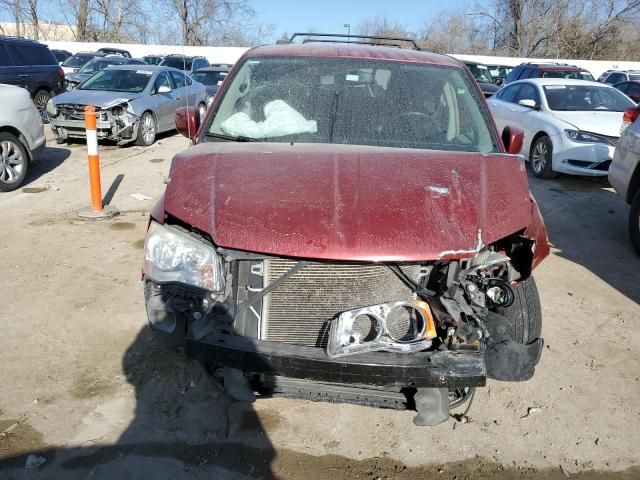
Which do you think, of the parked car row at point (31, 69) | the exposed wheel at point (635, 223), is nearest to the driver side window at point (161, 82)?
the parked car row at point (31, 69)

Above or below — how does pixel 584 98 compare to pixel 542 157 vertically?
above

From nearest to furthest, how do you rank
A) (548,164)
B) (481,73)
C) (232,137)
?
(232,137)
(548,164)
(481,73)

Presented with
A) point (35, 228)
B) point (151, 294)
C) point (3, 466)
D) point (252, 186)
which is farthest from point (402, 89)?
point (35, 228)

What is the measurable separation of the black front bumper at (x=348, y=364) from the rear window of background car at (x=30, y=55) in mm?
13002

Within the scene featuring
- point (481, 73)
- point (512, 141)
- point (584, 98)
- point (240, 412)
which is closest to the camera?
point (240, 412)

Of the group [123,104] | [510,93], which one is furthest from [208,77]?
[510,93]

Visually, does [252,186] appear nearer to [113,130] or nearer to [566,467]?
[566,467]

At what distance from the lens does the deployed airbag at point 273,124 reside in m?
3.64

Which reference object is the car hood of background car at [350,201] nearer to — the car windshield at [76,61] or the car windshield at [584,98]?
the car windshield at [584,98]

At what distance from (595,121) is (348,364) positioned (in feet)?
26.3

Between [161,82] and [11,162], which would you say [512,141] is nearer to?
[11,162]

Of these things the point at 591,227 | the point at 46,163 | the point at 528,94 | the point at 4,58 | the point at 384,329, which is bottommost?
the point at 46,163

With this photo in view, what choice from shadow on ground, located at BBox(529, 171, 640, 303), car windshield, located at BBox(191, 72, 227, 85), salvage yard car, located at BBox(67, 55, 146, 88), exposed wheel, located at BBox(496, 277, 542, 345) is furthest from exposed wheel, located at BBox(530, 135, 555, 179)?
salvage yard car, located at BBox(67, 55, 146, 88)

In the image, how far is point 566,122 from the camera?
354 inches
